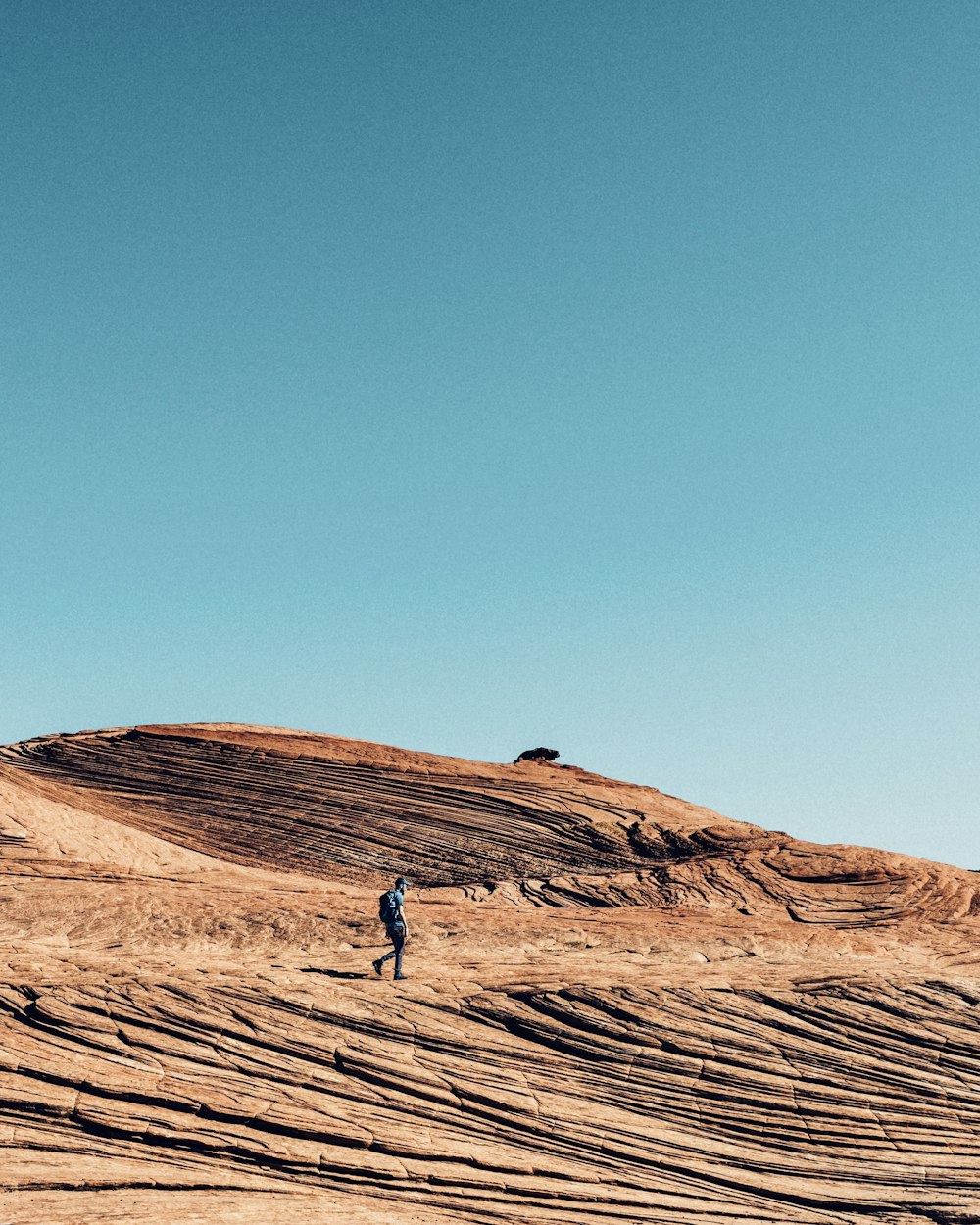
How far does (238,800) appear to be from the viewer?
3544cm

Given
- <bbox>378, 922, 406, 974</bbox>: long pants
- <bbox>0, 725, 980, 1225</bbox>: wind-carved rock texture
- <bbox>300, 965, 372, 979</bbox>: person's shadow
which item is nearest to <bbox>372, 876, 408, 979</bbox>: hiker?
<bbox>378, 922, 406, 974</bbox>: long pants

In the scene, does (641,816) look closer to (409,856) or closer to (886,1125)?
(409,856)

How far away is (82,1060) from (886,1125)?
1246 cm

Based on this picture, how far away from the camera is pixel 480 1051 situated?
57.1ft

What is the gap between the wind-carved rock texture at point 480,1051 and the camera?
1442 centimetres

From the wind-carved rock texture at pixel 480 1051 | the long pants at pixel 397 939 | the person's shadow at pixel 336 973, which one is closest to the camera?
the wind-carved rock texture at pixel 480 1051

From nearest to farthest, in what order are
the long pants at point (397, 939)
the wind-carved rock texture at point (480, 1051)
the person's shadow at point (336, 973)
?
1. the wind-carved rock texture at point (480, 1051)
2. the long pants at point (397, 939)
3. the person's shadow at point (336, 973)

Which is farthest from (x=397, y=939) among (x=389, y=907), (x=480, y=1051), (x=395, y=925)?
(x=480, y=1051)

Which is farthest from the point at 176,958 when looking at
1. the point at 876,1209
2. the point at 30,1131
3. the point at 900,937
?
the point at 900,937

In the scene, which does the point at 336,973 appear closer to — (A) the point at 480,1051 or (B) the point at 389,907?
(B) the point at 389,907

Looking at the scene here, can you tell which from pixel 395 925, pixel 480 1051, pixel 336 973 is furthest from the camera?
pixel 336 973

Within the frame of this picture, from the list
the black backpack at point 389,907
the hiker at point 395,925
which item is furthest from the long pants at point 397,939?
the black backpack at point 389,907

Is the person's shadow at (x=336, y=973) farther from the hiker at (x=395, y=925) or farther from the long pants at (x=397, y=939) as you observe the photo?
the long pants at (x=397, y=939)

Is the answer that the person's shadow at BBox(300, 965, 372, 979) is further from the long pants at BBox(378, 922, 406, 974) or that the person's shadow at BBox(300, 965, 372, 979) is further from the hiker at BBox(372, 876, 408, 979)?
the long pants at BBox(378, 922, 406, 974)
